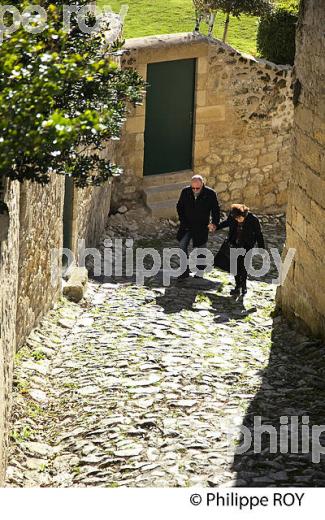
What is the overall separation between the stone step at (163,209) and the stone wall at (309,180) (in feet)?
16.6

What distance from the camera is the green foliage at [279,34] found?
19.5 meters

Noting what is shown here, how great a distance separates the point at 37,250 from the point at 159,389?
2.25 meters

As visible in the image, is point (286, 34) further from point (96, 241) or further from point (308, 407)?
point (308, 407)

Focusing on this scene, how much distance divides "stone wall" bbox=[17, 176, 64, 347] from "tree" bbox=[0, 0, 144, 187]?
299 cm

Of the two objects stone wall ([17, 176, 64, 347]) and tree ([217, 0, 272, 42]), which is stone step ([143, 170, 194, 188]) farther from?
stone wall ([17, 176, 64, 347])

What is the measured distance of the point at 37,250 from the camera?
41.3 feet

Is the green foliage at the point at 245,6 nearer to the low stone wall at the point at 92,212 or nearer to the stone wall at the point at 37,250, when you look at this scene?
the low stone wall at the point at 92,212

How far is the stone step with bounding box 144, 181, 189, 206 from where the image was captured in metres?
18.6

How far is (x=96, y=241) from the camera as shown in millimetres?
17203

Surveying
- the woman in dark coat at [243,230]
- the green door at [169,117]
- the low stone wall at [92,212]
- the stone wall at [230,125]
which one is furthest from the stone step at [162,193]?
the woman in dark coat at [243,230]

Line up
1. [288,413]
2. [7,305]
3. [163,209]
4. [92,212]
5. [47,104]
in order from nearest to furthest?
[47,104] → [7,305] → [288,413] → [92,212] → [163,209]

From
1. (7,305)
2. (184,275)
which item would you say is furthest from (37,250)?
(184,275)

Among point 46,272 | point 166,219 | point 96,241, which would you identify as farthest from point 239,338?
point 166,219

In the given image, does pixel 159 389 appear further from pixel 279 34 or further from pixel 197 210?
pixel 279 34
